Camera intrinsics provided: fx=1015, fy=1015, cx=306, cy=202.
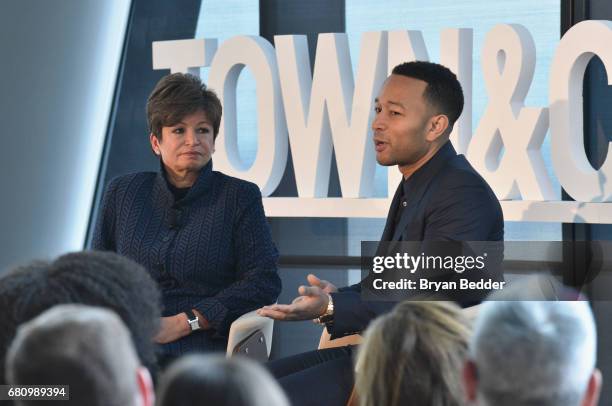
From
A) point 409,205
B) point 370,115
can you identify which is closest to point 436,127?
point 409,205

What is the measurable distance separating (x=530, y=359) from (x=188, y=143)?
2.50 metres

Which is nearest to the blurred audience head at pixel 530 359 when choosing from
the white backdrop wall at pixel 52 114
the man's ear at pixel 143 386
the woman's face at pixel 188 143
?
the man's ear at pixel 143 386

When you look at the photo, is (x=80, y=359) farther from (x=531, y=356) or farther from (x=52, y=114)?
(x=52, y=114)

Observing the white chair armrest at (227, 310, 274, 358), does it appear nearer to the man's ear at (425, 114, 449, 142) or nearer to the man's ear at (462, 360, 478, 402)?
the man's ear at (425, 114, 449, 142)

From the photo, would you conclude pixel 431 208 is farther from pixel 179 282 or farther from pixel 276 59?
pixel 276 59

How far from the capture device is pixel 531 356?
4.39ft

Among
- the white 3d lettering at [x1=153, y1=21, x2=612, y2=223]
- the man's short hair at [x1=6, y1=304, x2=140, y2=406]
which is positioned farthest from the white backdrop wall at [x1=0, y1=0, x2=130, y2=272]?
the man's short hair at [x1=6, y1=304, x2=140, y2=406]

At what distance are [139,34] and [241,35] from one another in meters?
0.97

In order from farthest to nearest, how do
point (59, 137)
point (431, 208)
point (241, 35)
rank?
point (59, 137), point (241, 35), point (431, 208)

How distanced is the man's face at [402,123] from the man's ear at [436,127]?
0.01m

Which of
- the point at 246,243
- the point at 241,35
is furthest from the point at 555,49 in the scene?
the point at 246,243

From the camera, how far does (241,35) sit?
17.6ft

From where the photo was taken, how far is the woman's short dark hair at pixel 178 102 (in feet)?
12.2

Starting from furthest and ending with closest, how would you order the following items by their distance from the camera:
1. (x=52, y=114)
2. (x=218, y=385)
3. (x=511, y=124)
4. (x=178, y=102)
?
(x=52, y=114) < (x=511, y=124) < (x=178, y=102) < (x=218, y=385)
